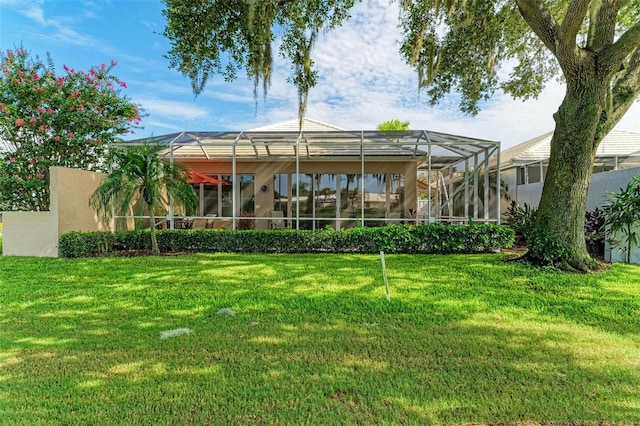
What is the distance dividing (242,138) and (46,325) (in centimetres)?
A: 843

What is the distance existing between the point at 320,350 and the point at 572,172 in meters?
6.59

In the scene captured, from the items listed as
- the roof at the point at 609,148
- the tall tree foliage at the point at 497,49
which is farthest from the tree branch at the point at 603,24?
the roof at the point at 609,148

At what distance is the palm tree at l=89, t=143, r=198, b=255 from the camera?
8516mm

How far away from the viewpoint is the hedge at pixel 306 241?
9.14m

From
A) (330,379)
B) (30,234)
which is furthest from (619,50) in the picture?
(30,234)

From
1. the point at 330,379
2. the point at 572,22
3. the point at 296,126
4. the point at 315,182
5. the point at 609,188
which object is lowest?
the point at 330,379

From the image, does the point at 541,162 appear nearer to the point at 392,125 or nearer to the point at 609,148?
the point at 609,148

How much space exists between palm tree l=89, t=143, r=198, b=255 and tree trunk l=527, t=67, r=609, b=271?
8477 mm

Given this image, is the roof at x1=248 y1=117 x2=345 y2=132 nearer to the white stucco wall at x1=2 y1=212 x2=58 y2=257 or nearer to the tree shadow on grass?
the white stucco wall at x1=2 y1=212 x2=58 y2=257

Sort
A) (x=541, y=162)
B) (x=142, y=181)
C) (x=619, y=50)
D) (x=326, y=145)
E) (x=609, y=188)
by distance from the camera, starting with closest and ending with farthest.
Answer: (x=619, y=50) < (x=142, y=181) < (x=609, y=188) < (x=326, y=145) < (x=541, y=162)

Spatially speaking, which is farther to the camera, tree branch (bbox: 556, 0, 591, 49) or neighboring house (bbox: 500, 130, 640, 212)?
neighboring house (bbox: 500, 130, 640, 212)

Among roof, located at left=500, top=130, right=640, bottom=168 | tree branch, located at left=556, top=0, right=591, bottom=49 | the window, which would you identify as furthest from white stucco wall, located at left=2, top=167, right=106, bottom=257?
roof, located at left=500, top=130, right=640, bottom=168

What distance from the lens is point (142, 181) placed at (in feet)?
29.5

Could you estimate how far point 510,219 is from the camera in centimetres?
1145
